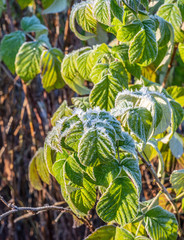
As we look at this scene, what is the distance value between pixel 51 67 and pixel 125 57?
11.8 inches

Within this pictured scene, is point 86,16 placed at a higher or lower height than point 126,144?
higher

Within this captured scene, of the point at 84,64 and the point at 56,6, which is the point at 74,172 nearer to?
the point at 84,64

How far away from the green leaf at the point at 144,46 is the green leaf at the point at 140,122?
0.14m

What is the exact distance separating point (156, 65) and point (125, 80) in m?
0.13

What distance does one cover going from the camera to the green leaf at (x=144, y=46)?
0.65 meters

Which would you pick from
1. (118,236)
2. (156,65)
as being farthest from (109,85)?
(118,236)

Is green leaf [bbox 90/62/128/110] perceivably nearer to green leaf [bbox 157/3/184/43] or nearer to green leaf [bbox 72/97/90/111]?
green leaf [bbox 72/97/90/111]

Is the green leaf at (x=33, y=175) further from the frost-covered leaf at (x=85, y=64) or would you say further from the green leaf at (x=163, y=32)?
the green leaf at (x=163, y=32)

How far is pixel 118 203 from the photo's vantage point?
21.6 inches

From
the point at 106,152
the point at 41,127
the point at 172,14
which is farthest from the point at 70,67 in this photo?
the point at 41,127

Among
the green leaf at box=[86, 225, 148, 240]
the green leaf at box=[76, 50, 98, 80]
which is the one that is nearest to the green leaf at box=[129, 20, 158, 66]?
the green leaf at box=[76, 50, 98, 80]

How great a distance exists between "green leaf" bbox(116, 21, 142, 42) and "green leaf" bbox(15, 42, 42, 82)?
324 millimetres

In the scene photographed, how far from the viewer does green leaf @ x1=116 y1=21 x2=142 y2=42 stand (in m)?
0.65

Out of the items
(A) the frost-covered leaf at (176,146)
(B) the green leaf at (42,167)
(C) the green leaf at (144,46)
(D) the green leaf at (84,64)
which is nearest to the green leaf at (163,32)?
(C) the green leaf at (144,46)
